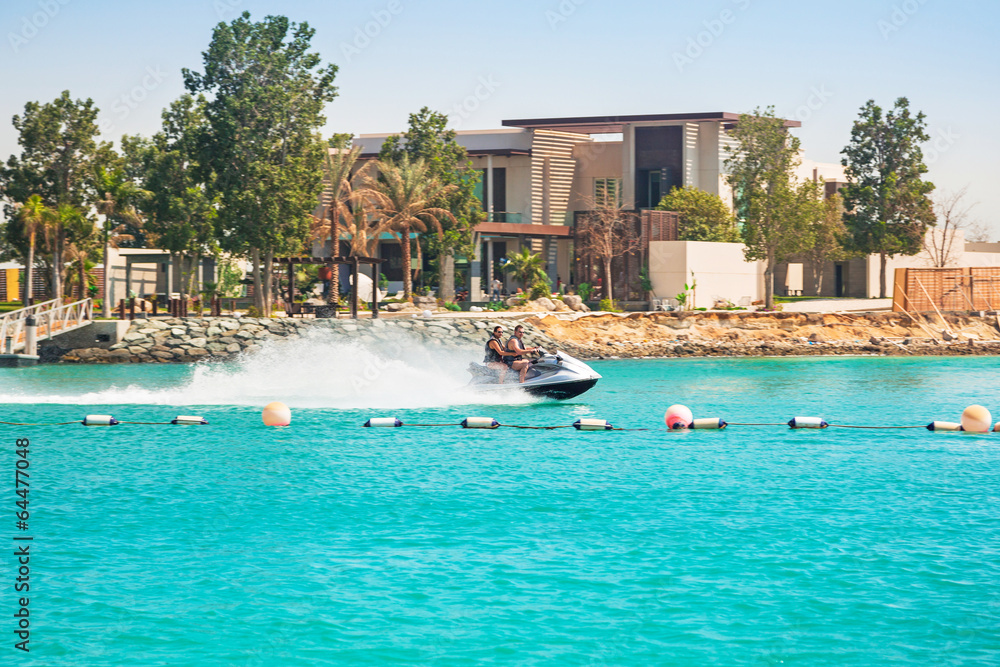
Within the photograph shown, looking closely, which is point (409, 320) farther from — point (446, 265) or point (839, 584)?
point (839, 584)

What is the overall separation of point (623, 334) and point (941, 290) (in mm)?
17239

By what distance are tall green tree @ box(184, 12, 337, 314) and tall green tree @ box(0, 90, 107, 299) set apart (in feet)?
26.0

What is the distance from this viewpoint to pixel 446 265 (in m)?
59.2

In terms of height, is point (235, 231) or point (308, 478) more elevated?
point (235, 231)

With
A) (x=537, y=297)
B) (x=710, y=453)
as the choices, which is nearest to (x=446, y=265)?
(x=537, y=297)

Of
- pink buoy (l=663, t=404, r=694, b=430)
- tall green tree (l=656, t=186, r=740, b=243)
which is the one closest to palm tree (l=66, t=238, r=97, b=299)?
tall green tree (l=656, t=186, r=740, b=243)

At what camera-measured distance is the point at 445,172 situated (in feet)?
188

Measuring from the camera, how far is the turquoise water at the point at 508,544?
9.41 meters

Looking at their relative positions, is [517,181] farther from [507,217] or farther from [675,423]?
A: [675,423]

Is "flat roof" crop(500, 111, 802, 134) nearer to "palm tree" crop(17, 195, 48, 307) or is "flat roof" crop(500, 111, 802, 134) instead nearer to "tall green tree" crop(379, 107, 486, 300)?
"tall green tree" crop(379, 107, 486, 300)

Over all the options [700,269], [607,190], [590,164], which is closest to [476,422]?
[700,269]

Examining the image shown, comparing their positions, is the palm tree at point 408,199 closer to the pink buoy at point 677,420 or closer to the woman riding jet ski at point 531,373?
the woman riding jet ski at point 531,373

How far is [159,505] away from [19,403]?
48.3 feet

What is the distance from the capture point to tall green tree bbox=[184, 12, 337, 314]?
4478 centimetres
